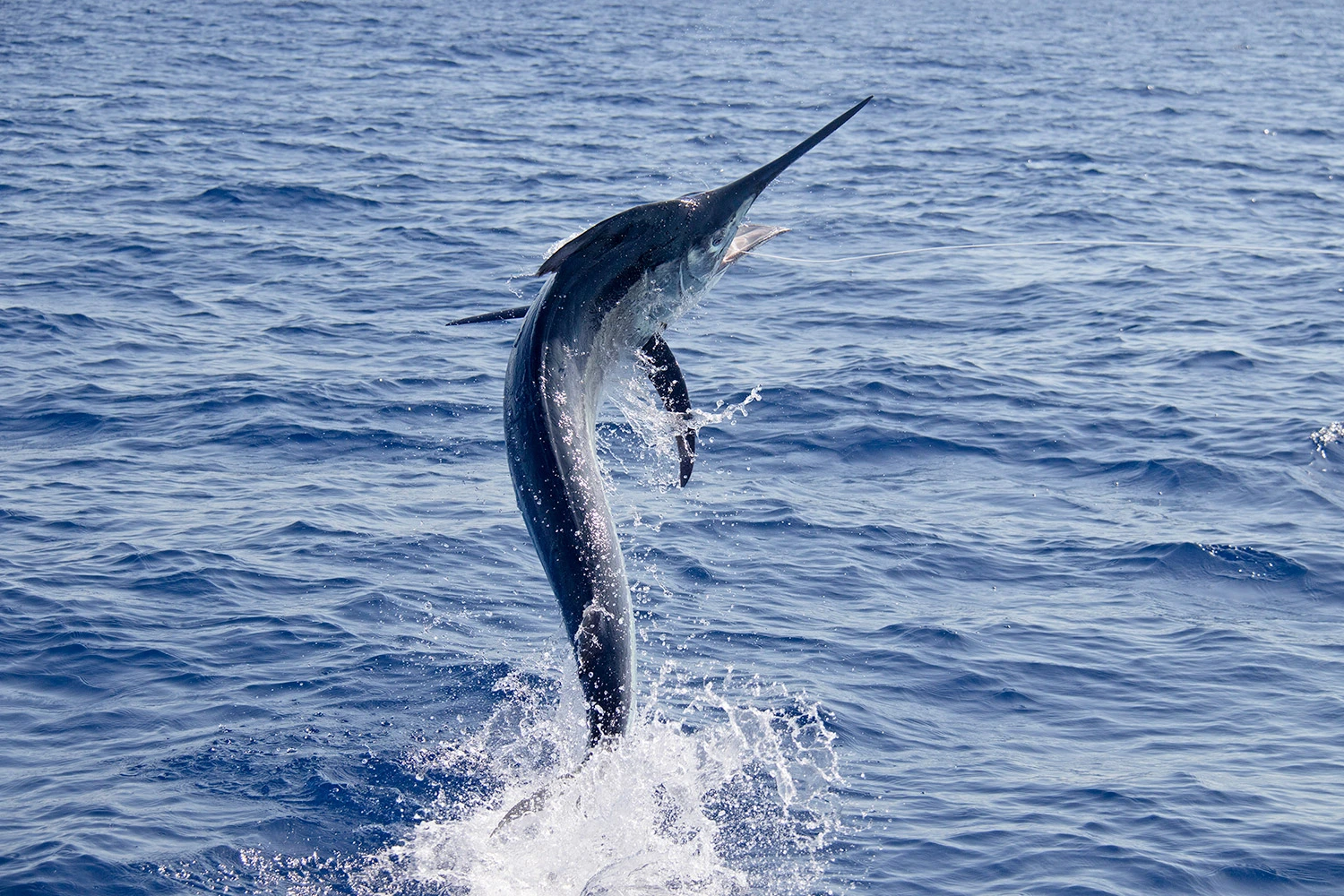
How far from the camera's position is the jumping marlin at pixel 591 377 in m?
6.88

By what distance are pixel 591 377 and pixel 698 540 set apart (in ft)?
22.0

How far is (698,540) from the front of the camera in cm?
1384

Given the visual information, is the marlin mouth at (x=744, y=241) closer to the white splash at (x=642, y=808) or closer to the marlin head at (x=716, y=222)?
the marlin head at (x=716, y=222)

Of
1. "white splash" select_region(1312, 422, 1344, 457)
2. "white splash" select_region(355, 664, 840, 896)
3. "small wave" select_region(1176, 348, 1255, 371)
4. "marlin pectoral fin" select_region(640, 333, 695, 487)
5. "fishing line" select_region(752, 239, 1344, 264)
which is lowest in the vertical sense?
"white splash" select_region(355, 664, 840, 896)

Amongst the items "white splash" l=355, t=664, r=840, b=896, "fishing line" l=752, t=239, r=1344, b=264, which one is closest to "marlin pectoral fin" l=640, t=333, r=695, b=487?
"white splash" l=355, t=664, r=840, b=896

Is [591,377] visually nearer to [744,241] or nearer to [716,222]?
[716,222]

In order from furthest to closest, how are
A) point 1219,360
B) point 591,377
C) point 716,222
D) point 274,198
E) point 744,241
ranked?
point 274,198, point 1219,360, point 744,241, point 716,222, point 591,377

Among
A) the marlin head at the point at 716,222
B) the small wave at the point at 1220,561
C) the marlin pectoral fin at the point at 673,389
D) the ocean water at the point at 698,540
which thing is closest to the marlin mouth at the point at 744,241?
the marlin head at the point at 716,222

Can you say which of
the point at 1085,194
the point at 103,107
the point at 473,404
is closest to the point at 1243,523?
the point at 473,404

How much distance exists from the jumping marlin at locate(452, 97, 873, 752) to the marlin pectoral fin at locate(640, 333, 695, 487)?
23cm

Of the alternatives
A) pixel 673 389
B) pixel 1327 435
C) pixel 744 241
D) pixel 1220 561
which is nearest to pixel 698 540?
pixel 1220 561

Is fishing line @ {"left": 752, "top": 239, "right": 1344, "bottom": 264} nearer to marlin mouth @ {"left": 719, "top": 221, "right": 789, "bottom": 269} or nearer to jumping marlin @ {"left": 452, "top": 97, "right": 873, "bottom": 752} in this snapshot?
marlin mouth @ {"left": 719, "top": 221, "right": 789, "bottom": 269}

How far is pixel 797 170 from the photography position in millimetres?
32219

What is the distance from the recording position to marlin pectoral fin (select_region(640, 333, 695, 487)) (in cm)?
779
